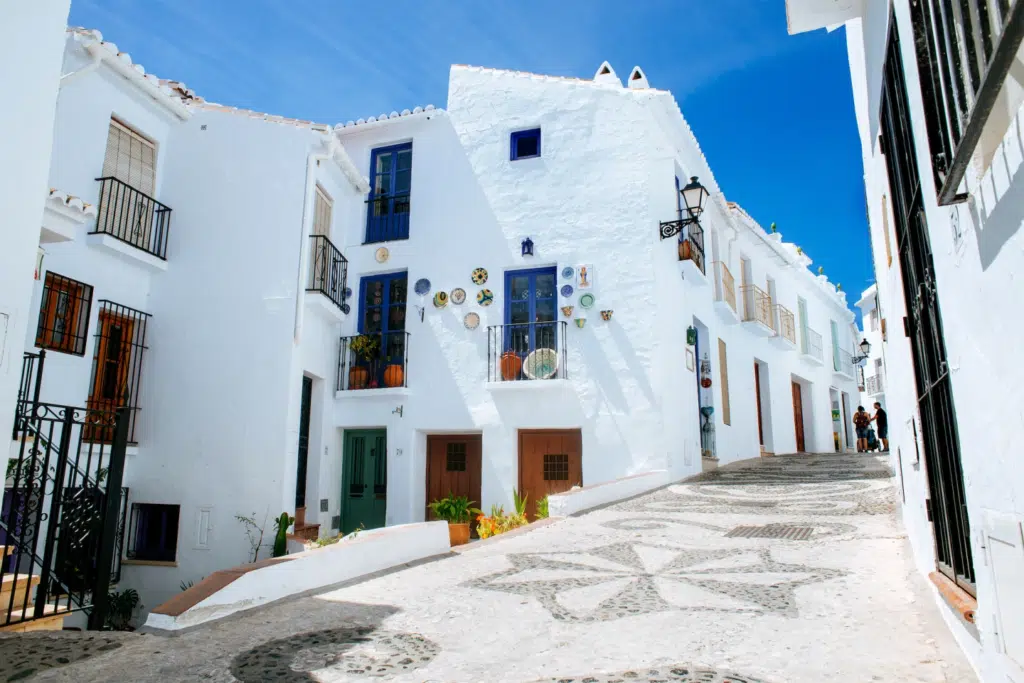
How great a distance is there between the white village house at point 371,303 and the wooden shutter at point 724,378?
1.57 feet

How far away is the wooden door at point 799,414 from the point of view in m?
20.9

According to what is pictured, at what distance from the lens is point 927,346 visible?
3281mm

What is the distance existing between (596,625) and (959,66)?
325 centimetres

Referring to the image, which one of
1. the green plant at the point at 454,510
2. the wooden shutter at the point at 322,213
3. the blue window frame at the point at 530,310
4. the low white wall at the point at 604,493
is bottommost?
the green plant at the point at 454,510

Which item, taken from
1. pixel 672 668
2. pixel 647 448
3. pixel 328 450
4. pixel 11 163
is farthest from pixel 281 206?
pixel 672 668

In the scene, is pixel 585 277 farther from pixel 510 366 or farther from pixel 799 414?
pixel 799 414

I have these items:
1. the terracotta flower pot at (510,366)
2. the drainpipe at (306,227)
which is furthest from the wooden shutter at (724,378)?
the drainpipe at (306,227)

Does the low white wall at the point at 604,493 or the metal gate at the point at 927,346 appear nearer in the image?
the metal gate at the point at 927,346

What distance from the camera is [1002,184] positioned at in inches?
71.2

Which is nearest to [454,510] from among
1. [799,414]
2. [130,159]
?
[130,159]

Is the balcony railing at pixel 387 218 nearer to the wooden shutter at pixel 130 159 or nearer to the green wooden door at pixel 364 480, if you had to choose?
the green wooden door at pixel 364 480

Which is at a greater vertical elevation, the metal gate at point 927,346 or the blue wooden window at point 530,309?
the blue wooden window at point 530,309

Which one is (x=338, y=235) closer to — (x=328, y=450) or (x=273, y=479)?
(x=328, y=450)

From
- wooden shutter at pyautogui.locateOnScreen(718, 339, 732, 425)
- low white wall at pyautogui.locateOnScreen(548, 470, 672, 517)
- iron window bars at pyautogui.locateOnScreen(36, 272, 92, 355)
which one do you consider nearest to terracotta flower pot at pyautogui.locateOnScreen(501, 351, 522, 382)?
low white wall at pyautogui.locateOnScreen(548, 470, 672, 517)
